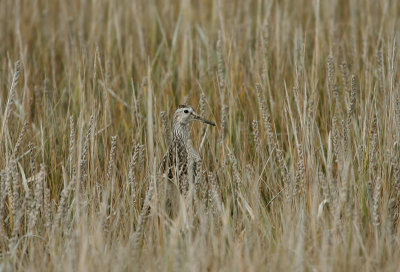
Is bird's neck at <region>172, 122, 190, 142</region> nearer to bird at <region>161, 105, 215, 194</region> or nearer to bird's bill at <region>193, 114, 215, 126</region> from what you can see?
bird at <region>161, 105, 215, 194</region>

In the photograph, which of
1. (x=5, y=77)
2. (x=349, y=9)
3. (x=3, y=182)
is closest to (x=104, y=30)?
(x=5, y=77)

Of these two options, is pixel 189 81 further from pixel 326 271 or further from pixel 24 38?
pixel 326 271

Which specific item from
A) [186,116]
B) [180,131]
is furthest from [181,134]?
[186,116]

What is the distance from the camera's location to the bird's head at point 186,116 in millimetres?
4551

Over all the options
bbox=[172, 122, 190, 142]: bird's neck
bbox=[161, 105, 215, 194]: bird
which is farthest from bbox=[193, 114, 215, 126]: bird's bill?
bbox=[172, 122, 190, 142]: bird's neck

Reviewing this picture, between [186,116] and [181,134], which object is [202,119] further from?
[181,134]

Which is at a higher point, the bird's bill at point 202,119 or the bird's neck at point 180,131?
the bird's bill at point 202,119

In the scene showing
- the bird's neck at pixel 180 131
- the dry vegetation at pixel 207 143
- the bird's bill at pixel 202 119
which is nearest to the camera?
the dry vegetation at pixel 207 143

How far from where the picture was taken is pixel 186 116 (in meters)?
4.59

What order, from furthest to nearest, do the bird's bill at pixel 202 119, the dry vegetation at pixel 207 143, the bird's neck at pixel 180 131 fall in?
the bird's neck at pixel 180 131 → the bird's bill at pixel 202 119 → the dry vegetation at pixel 207 143

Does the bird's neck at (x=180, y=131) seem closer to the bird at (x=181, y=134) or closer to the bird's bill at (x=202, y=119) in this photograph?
the bird at (x=181, y=134)

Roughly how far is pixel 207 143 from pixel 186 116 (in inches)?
10.5

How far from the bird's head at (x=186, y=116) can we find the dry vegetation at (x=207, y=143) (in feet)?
0.27

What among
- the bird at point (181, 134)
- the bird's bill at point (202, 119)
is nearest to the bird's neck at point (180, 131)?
the bird at point (181, 134)
